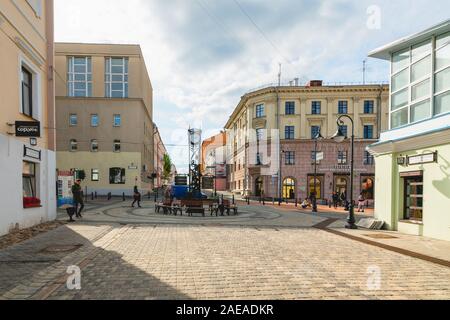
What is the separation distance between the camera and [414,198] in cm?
1170

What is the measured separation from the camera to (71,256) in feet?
23.3

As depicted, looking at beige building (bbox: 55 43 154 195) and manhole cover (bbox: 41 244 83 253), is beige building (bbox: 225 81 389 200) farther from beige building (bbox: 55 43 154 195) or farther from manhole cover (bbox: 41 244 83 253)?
manhole cover (bbox: 41 244 83 253)

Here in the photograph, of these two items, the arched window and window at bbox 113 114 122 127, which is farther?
the arched window

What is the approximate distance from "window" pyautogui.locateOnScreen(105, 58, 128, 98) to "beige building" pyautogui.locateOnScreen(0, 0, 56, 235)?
993 inches

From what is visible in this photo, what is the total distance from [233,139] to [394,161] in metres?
45.2

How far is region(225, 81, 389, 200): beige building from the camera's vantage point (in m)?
38.2

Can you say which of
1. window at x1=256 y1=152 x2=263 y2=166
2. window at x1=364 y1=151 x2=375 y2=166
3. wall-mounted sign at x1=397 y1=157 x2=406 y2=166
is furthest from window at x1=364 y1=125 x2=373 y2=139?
wall-mounted sign at x1=397 y1=157 x2=406 y2=166

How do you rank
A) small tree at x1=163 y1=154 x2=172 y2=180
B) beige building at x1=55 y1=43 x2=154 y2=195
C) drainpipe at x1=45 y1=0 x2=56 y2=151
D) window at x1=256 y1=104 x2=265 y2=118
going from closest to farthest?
drainpipe at x1=45 y1=0 x2=56 y2=151, beige building at x1=55 y1=43 x2=154 y2=195, window at x1=256 y1=104 x2=265 y2=118, small tree at x1=163 y1=154 x2=172 y2=180

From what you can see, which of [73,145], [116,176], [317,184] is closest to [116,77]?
[73,145]

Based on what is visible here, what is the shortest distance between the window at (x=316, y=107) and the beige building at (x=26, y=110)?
32.2 meters

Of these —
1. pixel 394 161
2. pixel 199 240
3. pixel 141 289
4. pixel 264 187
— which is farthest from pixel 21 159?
pixel 264 187

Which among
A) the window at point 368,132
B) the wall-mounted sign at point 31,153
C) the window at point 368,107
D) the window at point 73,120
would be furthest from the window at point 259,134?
the wall-mounted sign at point 31,153

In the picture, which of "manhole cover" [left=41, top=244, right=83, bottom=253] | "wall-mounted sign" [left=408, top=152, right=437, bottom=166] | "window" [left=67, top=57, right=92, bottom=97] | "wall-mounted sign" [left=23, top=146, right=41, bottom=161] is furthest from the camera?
"window" [left=67, top=57, right=92, bottom=97]
